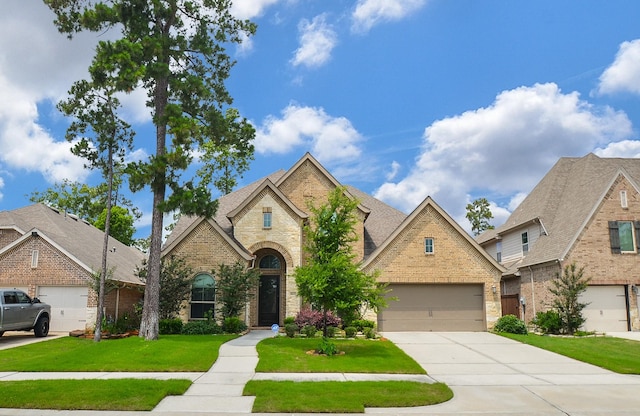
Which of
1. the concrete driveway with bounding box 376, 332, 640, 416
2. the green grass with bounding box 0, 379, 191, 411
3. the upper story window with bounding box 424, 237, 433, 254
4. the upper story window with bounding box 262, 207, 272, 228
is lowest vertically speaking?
the concrete driveway with bounding box 376, 332, 640, 416

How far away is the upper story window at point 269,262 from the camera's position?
26891 mm

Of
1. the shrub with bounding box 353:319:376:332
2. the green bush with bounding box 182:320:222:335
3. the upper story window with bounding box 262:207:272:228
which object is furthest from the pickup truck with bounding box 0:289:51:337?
the shrub with bounding box 353:319:376:332

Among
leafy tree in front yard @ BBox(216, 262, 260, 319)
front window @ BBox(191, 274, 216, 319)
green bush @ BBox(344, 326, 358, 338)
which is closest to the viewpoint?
green bush @ BBox(344, 326, 358, 338)

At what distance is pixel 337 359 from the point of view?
50.9 ft

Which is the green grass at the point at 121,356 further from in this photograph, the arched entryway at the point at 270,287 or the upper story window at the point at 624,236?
the upper story window at the point at 624,236

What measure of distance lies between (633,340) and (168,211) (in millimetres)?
19423

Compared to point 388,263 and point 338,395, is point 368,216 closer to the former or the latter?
point 388,263

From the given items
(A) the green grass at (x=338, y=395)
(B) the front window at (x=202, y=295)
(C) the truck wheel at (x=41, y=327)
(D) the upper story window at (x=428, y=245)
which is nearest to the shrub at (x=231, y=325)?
(B) the front window at (x=202, y=295)

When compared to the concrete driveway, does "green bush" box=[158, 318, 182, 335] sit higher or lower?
higher

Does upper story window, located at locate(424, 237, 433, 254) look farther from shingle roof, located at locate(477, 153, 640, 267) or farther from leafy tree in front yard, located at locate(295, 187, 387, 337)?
leafy tree in front yard, located at locate(295, 187, 387, 337)

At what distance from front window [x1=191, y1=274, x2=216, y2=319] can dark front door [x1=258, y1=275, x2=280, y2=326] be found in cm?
311

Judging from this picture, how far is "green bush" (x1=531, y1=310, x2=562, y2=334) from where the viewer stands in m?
23.9

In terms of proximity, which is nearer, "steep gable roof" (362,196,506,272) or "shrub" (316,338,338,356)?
"shrub" (316,338,338,356)

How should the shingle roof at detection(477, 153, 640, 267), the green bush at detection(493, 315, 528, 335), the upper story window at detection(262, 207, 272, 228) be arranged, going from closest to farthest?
the green bush at detection(493, 315, 528, 335)
the shingle roof at detection(477, 153, 640, 267)
the upper story window at detection(262, 207, 272, 228)
